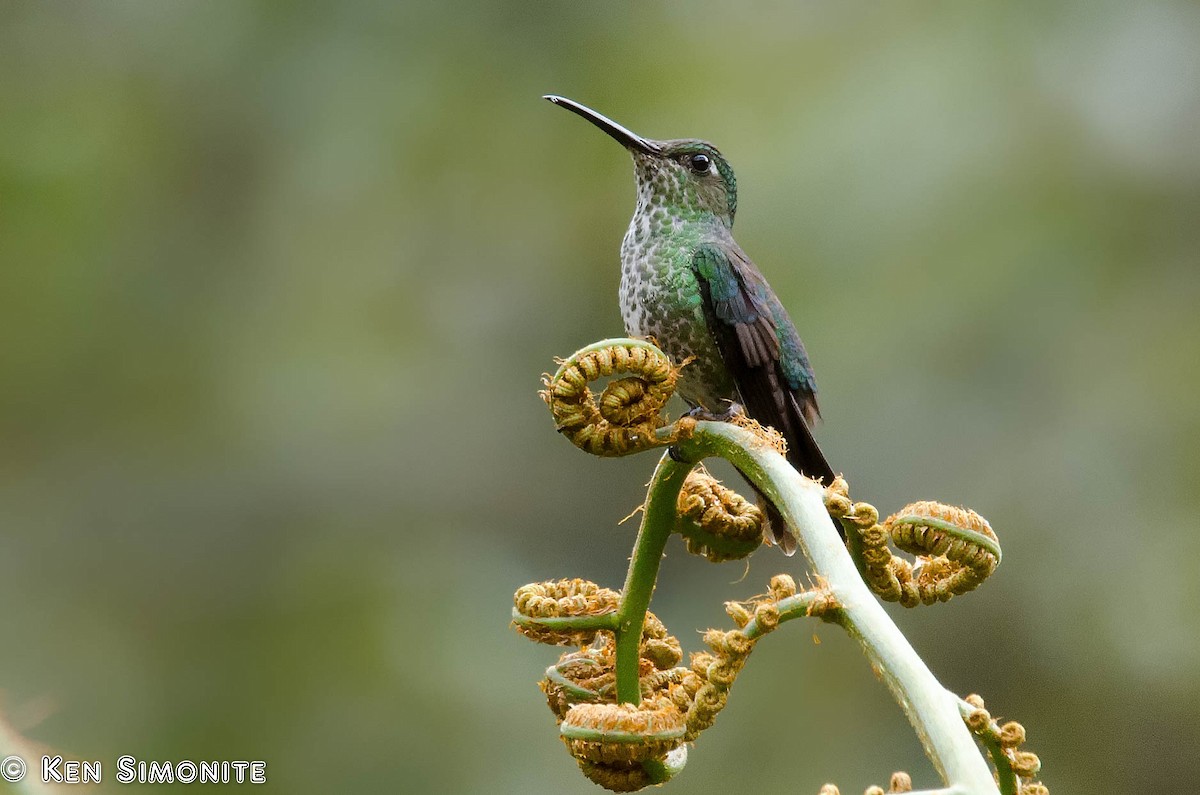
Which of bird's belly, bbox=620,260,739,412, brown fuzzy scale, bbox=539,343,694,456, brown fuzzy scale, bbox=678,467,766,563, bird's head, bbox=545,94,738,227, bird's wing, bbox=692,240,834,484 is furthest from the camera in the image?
bird's head, bbox=545,94,738,227

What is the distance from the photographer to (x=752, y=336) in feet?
8.18

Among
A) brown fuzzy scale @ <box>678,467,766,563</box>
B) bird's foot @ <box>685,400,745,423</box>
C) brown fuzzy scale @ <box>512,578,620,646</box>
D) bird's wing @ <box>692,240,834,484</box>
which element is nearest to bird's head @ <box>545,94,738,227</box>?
bird's wing @ <box>692,240,834,484</box>

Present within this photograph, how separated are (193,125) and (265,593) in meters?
2.08

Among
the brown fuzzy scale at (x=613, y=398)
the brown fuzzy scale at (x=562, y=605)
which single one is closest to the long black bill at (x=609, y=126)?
the brown fuzzy scale at (x=613, y=398)

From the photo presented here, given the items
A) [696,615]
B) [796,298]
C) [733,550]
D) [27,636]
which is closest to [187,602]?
[27,636]

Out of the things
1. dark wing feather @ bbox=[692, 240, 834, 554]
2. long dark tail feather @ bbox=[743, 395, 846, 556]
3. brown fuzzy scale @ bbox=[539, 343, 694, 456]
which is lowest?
brown fuzzy scale @ bbox=[539, 343, 694, 456]

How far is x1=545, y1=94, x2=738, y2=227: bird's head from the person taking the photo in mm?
2799

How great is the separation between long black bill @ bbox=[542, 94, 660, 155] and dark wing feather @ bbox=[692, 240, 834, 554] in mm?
276

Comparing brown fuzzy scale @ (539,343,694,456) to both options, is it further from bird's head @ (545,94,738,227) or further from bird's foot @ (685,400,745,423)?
bird's head @ (545,94,738,227)

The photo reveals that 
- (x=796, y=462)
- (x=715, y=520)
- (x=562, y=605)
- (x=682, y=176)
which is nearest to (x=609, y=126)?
(x=682, y=176)

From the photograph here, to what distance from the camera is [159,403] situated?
5.58 meters

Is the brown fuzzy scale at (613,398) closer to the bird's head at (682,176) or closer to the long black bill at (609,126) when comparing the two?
the long black bill at (609,126)

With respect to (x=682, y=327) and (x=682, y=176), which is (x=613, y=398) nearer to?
(x=682, y=327)

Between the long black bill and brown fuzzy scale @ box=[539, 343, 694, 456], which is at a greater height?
the long black bill
